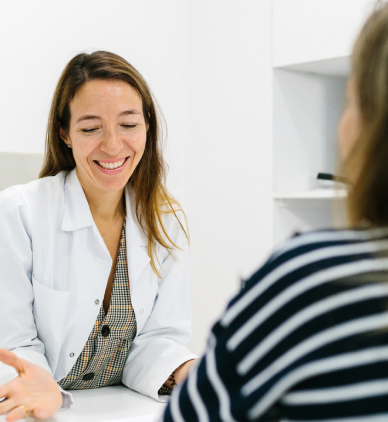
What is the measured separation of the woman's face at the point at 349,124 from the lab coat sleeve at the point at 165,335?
837 millimetres

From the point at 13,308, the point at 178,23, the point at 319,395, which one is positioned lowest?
the point at 13,308

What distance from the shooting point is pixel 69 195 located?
1323 millimetres

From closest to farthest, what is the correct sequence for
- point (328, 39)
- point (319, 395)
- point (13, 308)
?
point (319, 395), point (13, 308), point (328, 39)

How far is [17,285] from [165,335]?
0.35 meters

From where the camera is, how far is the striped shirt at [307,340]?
1.17 feet

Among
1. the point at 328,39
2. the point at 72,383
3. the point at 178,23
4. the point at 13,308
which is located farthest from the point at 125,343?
the point at 178,23

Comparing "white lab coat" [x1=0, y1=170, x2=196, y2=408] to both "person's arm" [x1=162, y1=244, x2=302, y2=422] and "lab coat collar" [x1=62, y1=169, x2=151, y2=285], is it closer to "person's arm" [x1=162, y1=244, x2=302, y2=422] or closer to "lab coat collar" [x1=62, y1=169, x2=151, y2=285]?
"lab coat collar" [x1=62, y1=169, x2=151, y2=285]

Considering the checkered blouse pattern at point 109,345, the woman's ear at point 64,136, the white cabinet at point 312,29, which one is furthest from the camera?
the white cabinet at point 312,29

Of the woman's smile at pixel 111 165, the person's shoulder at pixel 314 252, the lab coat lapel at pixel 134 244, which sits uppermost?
the woman's smile at pixel 111 165

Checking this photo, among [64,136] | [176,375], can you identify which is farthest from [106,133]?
[176,375]

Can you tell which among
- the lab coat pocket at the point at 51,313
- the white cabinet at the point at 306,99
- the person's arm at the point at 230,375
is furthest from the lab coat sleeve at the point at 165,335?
the white cabinet at the point at 306,99

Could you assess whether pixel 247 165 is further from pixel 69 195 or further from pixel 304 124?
pixel 69 195

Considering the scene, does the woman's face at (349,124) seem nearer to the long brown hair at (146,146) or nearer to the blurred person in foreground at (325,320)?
the blurred person in foreground at (325,320)

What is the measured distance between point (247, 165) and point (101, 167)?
1044mm
